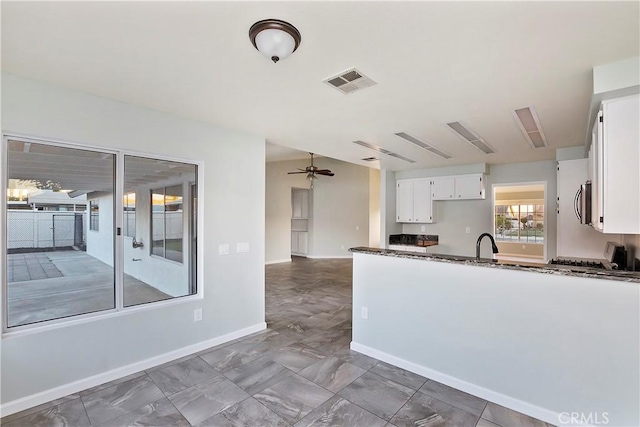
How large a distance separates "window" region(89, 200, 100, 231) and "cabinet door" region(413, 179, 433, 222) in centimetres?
555

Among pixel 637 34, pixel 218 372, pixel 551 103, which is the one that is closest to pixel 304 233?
pixel 218 372

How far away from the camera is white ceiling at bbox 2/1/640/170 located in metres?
1.53

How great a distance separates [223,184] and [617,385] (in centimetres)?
370

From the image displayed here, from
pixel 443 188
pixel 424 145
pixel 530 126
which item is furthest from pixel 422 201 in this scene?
pixel 530 126

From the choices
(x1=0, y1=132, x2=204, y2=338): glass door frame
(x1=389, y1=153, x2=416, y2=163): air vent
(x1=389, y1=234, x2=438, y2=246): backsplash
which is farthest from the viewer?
(x1=389, y1=234, x2=438, y2=246): backsplash

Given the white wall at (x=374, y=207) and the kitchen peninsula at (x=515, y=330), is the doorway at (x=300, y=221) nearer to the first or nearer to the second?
the white wall at (x=374, y=207)

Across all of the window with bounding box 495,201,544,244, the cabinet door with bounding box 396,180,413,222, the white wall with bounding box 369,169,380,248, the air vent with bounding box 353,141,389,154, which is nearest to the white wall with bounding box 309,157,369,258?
the white wall with bounding box 369,169,380,248

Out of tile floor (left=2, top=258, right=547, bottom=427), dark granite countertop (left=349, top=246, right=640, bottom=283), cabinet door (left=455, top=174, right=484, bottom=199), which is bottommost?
tile floor (left=2, top=258, right=547, bottom=427)

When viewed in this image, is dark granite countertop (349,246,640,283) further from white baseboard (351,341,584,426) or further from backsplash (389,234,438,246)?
backsplash (389,234,438,246)

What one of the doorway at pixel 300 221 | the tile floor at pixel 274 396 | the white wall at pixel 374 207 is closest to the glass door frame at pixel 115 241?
the tile floor at pixel 274 396

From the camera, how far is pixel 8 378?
2.21m

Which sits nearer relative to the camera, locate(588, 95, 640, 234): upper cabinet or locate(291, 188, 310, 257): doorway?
locate(588, 95, 640, 234): upper cabinet

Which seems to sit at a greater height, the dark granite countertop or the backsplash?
the dark granite countertop

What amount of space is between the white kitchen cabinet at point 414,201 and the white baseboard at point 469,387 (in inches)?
153
